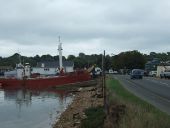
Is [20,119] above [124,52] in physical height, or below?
below

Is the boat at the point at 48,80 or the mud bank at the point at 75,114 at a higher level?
the boat at the point at 48,80

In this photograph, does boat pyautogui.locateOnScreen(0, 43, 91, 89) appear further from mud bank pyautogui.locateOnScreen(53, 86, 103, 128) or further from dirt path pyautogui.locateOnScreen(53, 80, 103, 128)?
mud bank pyautogui.locateOnScreen(53, 86, 103, 128)

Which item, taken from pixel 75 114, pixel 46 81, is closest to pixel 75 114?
pixel 75 114

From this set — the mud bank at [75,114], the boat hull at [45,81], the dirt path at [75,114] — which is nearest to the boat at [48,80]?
the boat hull at [45,81]

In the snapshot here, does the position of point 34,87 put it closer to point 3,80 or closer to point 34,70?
point 3,80

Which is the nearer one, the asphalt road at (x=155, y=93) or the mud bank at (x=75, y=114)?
the asphalt road at (x=155, y=93)

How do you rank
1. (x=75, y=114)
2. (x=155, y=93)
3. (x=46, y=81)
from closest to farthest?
1. (x=75, y=114)
2. (x=155, y=93)
3. (x=46, y=81)

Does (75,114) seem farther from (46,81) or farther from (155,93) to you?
(46,81)

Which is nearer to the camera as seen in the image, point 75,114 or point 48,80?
point 75,114

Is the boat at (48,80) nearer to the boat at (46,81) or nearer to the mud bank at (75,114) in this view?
the boat at (46,81)

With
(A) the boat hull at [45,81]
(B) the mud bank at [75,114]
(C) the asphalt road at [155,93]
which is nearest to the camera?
(C) the asphalt road at [155,93]

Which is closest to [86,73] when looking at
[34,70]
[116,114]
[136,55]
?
[34,70]

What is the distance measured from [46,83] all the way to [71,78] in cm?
604

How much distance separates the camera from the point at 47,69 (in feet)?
456
